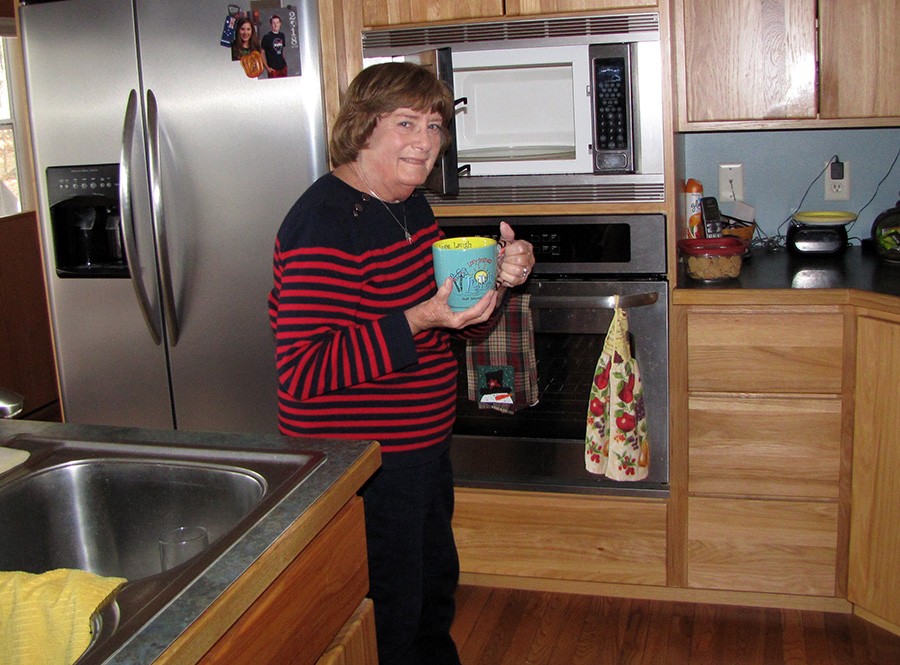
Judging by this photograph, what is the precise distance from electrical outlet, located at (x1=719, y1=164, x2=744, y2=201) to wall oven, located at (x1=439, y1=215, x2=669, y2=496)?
0.64m

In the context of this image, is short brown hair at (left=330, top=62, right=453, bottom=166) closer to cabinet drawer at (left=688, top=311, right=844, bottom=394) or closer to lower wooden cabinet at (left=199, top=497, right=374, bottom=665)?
lower wooden cabinet at (left=199, top=497, right=374, bottom=665)

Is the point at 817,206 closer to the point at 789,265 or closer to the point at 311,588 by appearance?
the point at 789,265

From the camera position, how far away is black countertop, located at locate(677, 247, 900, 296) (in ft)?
6.77

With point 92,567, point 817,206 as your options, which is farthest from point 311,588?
point 817,206

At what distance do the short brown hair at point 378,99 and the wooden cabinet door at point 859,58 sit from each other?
3.80 feet

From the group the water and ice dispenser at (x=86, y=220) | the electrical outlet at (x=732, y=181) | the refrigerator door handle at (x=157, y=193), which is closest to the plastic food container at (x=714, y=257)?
the electrical outlet at (x=732, y=181)

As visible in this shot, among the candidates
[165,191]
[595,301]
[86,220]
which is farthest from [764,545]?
[86,220]

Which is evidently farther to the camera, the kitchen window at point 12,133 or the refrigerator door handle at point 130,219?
the kitchen window at point 12,133

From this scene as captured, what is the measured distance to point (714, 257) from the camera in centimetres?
215

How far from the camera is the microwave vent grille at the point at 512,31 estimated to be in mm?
2012

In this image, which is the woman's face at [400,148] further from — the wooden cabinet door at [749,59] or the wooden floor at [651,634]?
the wooden floor at [651,634]

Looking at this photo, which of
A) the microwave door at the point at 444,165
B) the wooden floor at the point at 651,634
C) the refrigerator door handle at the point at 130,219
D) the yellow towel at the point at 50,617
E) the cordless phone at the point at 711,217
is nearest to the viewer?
the yellow towel at the point at 50,617

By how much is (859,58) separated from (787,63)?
167 millimetres

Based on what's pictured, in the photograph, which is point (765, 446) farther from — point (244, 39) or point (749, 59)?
point (244, 39)
